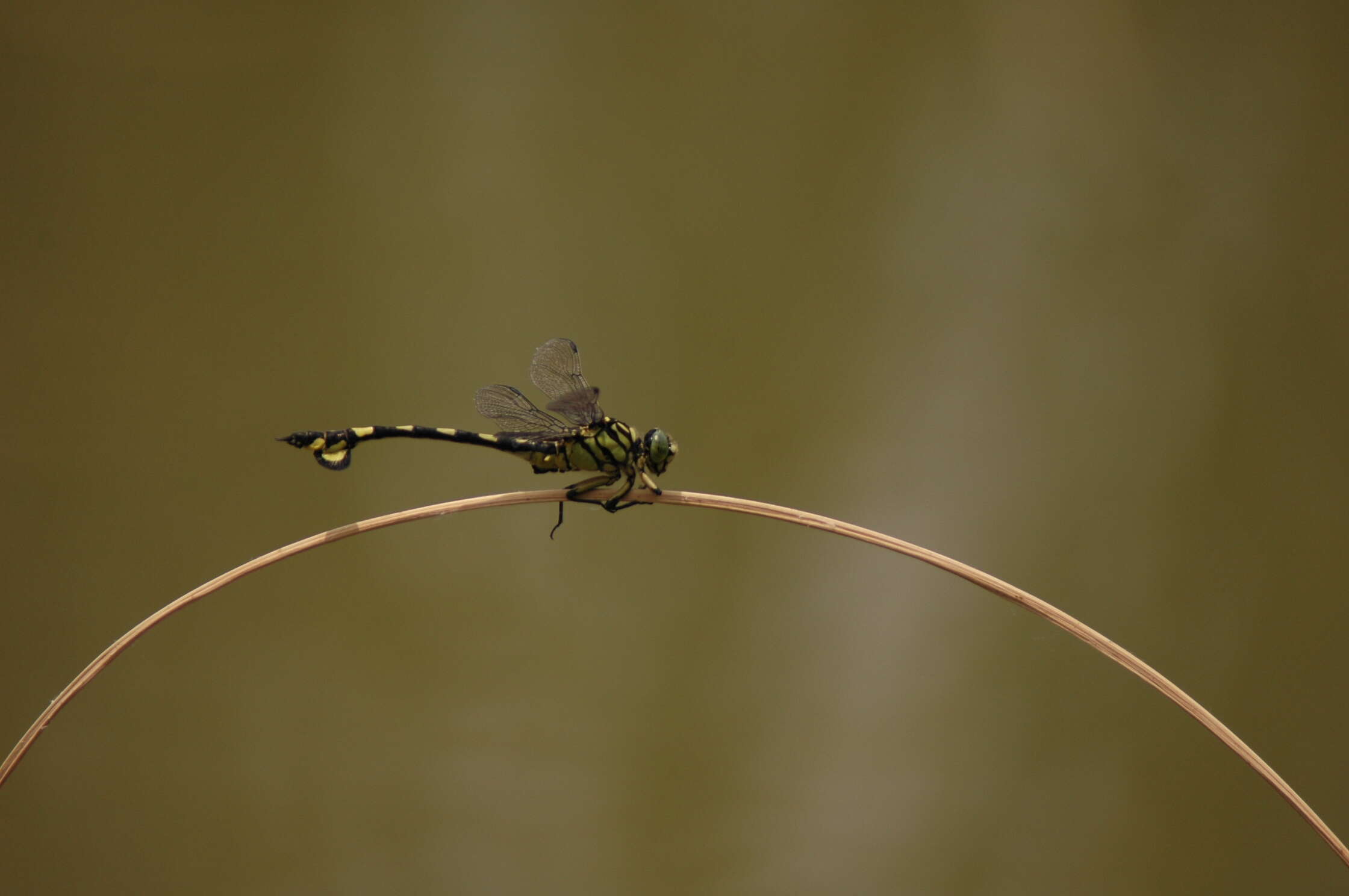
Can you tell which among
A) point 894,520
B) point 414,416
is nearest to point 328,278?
point 414,416

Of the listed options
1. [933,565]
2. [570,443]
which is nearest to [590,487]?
[570,443]

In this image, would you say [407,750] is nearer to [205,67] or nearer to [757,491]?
[757,491]

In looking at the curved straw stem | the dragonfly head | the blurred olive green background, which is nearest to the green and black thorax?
the dragonfly head

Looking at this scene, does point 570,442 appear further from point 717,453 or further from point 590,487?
point 717,453

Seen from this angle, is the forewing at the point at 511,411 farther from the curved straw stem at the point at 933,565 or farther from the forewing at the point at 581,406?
the curved straw stem at the point at 933,565

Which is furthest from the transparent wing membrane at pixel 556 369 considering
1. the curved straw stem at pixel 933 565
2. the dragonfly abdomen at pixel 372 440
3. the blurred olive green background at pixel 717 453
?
the blurred olive green background at pixel 717 453

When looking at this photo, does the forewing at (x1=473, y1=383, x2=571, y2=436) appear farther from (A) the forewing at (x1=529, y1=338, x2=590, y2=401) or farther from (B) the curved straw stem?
(B) the curved straw stem

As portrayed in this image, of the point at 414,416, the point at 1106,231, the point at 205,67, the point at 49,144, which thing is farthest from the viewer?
the point at 1106,231

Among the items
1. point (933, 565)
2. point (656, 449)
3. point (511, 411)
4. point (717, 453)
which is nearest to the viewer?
point (933, 565)
